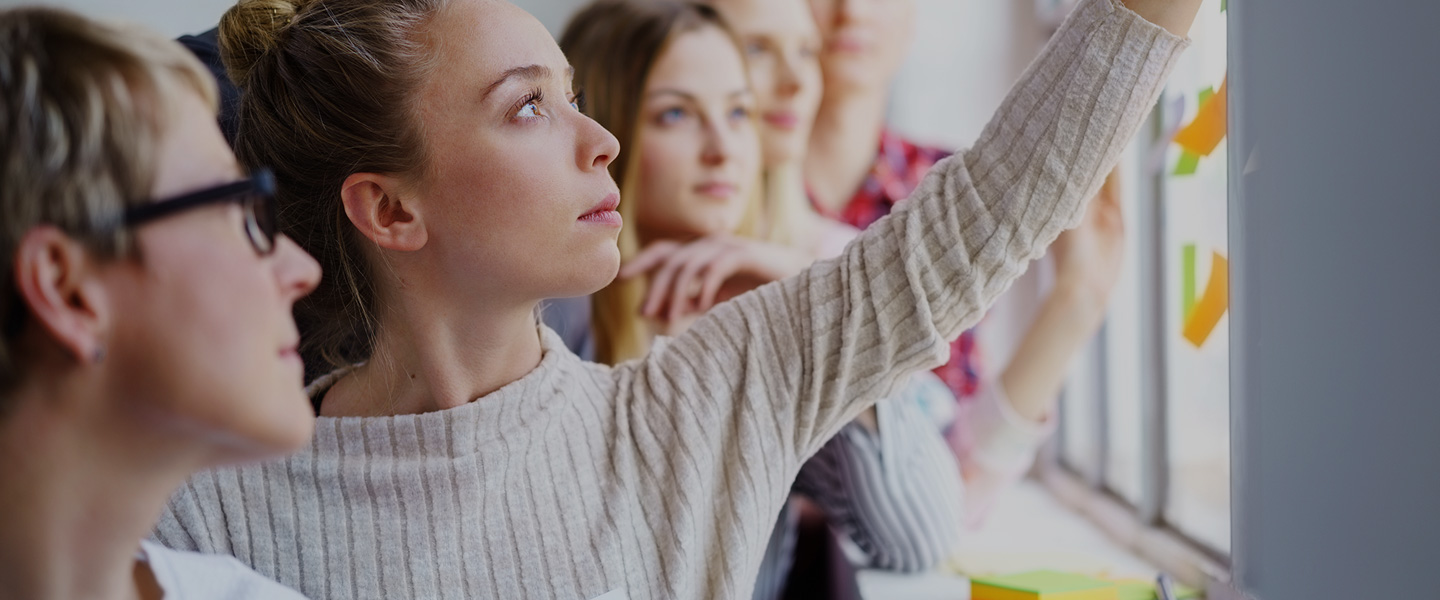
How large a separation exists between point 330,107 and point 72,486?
37 cm

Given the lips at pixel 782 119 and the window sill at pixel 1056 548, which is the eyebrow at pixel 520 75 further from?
the lips at pixel 782 119

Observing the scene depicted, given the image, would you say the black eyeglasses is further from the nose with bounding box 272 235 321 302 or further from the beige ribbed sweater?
the beige ribbed sweater

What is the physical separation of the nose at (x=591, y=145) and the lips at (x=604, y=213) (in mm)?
26

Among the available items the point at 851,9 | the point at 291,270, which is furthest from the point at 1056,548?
the point at 291,270

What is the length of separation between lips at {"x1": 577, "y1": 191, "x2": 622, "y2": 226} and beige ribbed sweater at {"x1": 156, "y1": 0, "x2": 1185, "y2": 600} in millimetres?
130

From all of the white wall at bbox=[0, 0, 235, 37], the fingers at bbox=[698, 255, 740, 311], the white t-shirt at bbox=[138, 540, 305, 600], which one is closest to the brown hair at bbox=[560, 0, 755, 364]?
the fingers at bbox=[698, 255, 740, 311]

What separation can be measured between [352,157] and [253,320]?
0.31 metres

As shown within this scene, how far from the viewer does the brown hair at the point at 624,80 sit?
143 cm

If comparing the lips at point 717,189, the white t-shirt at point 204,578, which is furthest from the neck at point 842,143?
the white t-shirt at point 204,578

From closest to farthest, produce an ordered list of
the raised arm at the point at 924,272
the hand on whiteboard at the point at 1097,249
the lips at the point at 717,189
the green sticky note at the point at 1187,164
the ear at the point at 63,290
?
1. the ear at the point at 63,290
2. the raised arm at the point at 924,272
3. the green sticky note at the point at 1187,164
4. the lips at the point at 717,189
5. the hand on whiteboard at the point at 1097,249

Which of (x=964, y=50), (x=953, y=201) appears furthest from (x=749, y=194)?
(x=964, y=50)

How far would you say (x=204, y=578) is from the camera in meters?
0.62

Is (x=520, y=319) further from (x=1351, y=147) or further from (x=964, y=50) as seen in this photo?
(x=964, y=50)

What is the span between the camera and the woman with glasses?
1.44 feet
